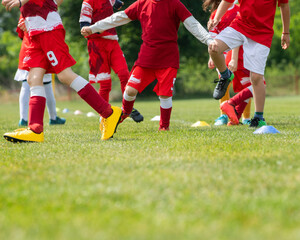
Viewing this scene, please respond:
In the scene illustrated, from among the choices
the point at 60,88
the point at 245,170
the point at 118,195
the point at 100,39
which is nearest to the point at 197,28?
the point at 100,39

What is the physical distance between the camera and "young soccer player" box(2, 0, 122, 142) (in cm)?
429

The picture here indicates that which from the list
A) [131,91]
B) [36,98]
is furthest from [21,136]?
[131,91]

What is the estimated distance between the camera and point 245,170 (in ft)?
8.09

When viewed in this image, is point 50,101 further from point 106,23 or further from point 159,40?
point 159,40

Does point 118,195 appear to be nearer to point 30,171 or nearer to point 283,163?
point 30,171

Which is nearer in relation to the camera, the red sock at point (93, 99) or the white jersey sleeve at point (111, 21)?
the red sock at point (93, 99)

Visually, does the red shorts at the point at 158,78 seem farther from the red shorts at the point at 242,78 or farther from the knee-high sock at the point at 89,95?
the red shorts at the point at 242,78

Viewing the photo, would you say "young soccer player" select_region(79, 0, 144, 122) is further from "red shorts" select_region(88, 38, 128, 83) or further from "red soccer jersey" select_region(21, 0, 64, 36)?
"red soccer jersey" select_region(21, 0, 64, 36)

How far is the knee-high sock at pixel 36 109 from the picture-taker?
14.2 ft

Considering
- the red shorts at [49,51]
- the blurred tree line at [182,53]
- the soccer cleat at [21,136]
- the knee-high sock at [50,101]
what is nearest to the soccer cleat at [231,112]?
the red shorts at [49,51]

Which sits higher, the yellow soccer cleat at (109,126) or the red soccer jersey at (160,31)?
the red soccer jersey at (160,31)

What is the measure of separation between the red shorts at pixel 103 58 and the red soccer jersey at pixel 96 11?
0.12 m

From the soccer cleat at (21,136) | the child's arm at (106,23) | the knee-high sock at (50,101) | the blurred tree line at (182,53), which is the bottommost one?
the blurred tree line at (182,53)

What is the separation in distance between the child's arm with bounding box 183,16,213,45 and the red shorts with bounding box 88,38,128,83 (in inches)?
54.6
